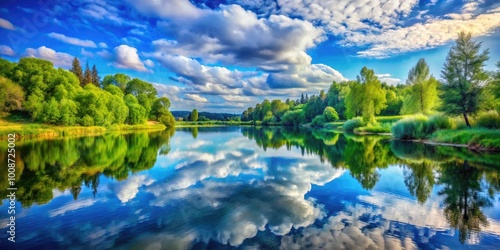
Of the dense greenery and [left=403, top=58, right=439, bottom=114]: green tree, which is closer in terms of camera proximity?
the dense greenery

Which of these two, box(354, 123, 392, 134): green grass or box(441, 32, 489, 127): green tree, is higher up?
box(441, 32, 489, 127): green tree

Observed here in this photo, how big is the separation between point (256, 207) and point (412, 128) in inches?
1220

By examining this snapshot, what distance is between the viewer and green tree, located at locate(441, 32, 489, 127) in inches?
1082

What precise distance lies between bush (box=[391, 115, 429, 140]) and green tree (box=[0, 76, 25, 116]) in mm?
62843

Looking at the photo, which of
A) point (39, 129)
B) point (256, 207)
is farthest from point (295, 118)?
point (256, 207)

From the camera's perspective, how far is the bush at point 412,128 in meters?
32.1

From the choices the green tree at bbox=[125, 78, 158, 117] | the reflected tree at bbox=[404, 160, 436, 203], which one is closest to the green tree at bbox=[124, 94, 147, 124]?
the green tree at bbox=[125, 78, 158, 117]

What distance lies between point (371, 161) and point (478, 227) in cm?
1150

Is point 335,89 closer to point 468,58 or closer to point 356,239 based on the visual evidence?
point 468,58

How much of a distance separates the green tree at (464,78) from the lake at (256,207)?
14.9 metres

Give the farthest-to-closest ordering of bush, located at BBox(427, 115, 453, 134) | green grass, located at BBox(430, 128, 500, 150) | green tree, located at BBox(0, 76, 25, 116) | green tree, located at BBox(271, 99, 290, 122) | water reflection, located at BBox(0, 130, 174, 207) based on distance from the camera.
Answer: green tree, located at BBox(271, 99, 290, 122), green tree, located at BBox(0, 76, 25, 116), bush, located at BBox(427, 115, 453, 134), green grass, located at BBox(430, 128, 500, 150), water reflection, located at BBox(0, 130, 174, 207)

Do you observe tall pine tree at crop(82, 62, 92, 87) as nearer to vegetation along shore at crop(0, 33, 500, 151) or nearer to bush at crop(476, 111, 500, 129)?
vegetation along shore at crop(0, 33, 500, 151)

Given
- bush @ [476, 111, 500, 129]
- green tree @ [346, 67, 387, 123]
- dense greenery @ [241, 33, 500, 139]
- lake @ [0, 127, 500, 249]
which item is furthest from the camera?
green tree @ [346, 67, 387, 123]

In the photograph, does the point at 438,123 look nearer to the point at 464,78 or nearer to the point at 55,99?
the point at 464,78
